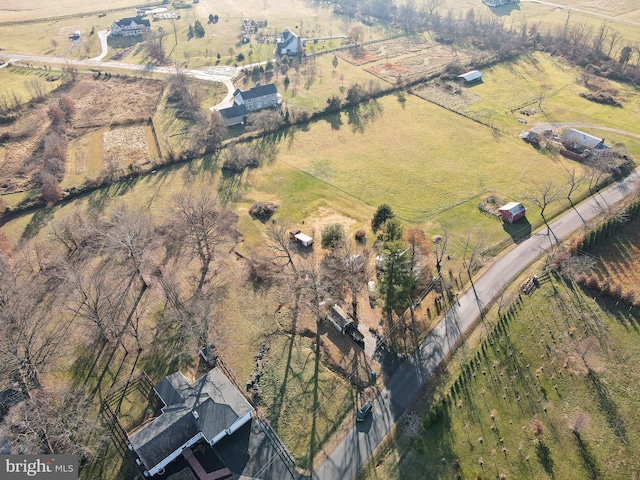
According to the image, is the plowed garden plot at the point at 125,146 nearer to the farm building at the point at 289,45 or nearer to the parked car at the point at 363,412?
the farm building at the point at 289,45

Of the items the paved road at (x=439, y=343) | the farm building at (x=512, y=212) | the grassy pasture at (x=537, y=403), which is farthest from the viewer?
the farm building at (x=512, y=212)

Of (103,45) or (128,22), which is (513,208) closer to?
(103,45)

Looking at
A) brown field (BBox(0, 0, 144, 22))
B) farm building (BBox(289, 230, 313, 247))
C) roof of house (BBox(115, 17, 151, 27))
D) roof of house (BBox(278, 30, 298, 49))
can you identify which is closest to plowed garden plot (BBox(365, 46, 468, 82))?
roof of house (BBox(278, 30, 298, 49))

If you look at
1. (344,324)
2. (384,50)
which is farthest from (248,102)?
(344,324)

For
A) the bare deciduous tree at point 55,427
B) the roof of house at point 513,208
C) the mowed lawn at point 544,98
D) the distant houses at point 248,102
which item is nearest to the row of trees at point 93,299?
the bare deciduous tree at point 55,427

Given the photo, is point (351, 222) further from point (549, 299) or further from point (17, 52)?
point (17, 52)

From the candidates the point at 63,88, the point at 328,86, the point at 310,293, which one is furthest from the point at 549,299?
the point at 63,88
